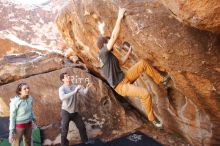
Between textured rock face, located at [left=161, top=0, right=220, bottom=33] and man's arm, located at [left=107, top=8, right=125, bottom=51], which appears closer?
textured rock face, located at [left=161, top=0, right=220, bottom=33]

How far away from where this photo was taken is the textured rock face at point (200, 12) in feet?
16.6

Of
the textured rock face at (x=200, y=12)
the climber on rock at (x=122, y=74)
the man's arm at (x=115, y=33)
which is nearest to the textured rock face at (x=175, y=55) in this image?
the man's arm at (x=115, y=33)

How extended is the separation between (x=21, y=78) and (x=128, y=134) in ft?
11.8

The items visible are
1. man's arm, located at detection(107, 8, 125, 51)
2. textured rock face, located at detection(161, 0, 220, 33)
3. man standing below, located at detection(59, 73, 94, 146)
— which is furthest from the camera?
man standing below, located at detection(59, 73, 94, 146)

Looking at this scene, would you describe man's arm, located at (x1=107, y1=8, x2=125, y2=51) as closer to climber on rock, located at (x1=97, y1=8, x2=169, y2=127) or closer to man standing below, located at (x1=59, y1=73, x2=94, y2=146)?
climber on rock, located at (x1=97, y1=8, x2=169, y2=127)

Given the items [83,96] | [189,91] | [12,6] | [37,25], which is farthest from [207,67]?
[12,6]

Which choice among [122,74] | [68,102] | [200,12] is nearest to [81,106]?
[68,102]

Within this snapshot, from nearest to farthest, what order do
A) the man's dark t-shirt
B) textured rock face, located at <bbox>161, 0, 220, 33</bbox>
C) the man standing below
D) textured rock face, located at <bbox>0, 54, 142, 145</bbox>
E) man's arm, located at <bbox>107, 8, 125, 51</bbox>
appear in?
textured rock face, located at <bbox>161, 0, 220, 33</bbox>
man's arm, located at <bbox>107, 8, 125, 51</bbox>
the man's dark t-shirt
the man standing below
textured rock face, located at <bbox>0, 54, 142, 145</bbox>

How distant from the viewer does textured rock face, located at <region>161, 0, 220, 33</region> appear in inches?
199

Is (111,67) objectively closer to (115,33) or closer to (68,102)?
(115,33)

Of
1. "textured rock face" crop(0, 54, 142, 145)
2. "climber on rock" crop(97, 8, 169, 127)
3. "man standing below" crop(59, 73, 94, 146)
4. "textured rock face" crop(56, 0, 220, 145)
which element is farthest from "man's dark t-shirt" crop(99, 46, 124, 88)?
"textured rock face" crop(0, 54, 142, 145)

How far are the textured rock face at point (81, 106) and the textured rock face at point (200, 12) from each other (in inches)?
194

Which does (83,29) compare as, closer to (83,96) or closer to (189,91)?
(83,96)

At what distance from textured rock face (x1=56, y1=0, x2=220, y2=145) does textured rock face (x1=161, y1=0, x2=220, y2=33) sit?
0.83 meters
